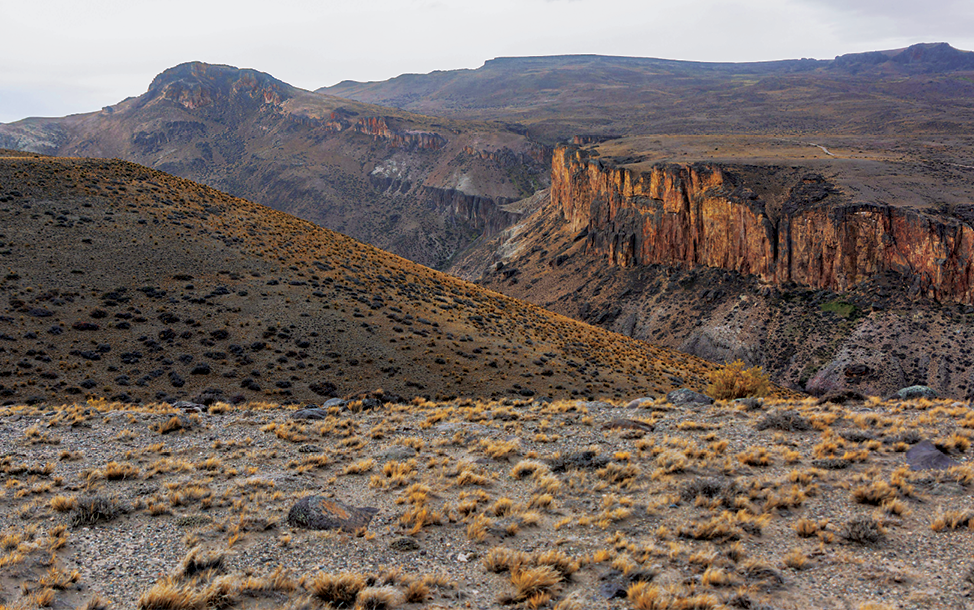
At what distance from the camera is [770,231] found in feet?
194

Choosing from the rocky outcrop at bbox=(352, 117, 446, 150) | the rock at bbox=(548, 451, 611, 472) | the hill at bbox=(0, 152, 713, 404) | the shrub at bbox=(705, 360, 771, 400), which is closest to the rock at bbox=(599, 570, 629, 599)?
the rock at bbox=(548, 451, 611, 472)

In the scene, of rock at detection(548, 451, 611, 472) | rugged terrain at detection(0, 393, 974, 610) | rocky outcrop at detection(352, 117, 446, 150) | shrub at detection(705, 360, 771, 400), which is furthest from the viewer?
rocky outcrop at detection(352, 117, 446, 150)

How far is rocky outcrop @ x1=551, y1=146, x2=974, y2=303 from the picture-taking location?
47750mm

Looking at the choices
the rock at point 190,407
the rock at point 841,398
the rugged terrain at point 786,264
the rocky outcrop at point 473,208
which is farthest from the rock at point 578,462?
the rocky outcrop at point 473,208

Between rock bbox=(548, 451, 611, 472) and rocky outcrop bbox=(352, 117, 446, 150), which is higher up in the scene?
rocky outcrop bbox=(352, 117, 446, 150)

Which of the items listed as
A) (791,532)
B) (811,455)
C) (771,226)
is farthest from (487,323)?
(771,226)

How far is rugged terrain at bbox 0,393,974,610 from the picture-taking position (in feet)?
25.0

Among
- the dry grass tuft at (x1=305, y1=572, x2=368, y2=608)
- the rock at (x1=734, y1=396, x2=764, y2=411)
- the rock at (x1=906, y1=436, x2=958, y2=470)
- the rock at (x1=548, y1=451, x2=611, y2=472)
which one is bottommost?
the rock at (x1=734, y1=396, x2=764, y2=411)

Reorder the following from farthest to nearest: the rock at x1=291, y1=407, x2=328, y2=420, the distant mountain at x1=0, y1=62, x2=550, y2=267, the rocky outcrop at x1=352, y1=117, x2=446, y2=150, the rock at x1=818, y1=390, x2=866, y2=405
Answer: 1. the rocky outcrop at x1=352, y1=117, x2=446, y2=150
2. the distant mountain at x1=0, y1=62, x2=550, y2=267
3. the rock at x1=818, y1=390, x2=866, y2=405
4. the rock at x1=291, y1=407, x2=328, y2=420

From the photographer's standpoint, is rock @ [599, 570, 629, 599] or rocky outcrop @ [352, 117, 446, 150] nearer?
rock @ [599, 570, 629, 599]

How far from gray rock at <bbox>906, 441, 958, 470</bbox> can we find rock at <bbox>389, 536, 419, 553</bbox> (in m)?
11.1

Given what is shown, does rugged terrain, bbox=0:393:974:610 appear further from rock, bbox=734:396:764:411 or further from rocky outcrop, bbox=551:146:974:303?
rocky outcrop, bbox=551:146:974:303

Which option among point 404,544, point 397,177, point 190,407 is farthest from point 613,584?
point 397,177

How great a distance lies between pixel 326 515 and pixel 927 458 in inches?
523
